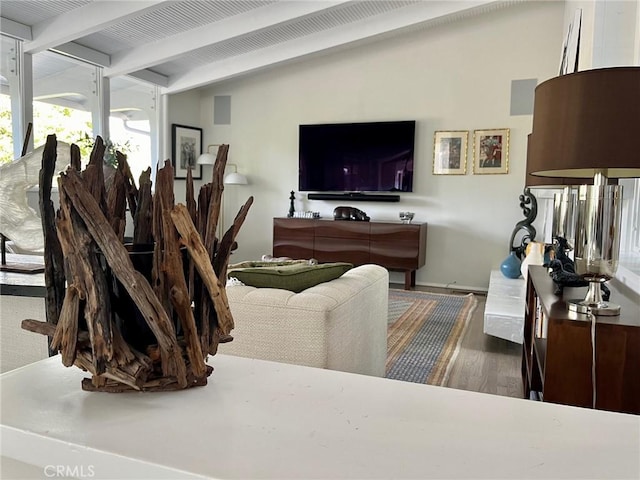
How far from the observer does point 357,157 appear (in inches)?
232

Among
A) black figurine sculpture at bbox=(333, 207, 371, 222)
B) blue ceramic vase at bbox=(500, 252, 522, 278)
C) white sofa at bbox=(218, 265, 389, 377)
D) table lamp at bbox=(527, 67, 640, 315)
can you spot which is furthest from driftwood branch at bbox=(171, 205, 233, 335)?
black figurine sculpture at bbox=(333, 207, 371, 222)

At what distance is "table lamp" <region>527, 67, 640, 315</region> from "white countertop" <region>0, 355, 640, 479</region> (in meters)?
0.85

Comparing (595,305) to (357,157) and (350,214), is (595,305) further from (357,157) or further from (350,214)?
(357,157)

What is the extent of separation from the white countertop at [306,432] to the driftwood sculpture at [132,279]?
0.06 m

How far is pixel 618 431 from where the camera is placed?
631 mm

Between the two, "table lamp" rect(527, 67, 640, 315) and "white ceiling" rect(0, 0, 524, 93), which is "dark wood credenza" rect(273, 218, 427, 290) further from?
"table lamp" rect(527, 67, 640, 315)

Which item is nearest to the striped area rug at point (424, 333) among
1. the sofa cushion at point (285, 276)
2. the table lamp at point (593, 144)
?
the sofa cushion at point (285, 276)

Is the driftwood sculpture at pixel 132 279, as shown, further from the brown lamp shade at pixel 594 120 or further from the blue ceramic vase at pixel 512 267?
the blue ceramic vase at pixel 512 267

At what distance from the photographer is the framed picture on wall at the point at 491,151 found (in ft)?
17.5

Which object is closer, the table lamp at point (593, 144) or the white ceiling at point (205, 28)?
the table lamp at point (593, 144)

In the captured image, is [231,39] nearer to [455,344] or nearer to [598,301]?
[455,344]

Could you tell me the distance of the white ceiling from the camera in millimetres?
4219

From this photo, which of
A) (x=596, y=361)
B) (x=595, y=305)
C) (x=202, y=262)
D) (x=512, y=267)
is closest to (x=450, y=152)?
(x=512, y=267)

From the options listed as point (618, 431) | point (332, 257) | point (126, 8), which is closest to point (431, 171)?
point (332, 257)
